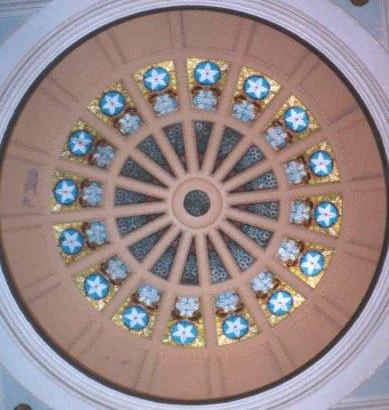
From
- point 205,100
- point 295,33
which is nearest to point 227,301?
point 205,100

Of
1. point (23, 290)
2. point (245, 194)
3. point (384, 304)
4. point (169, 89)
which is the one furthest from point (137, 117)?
point (384, 304)

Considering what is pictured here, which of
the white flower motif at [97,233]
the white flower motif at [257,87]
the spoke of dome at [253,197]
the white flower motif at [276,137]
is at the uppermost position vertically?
the white flower motif at [257,87]

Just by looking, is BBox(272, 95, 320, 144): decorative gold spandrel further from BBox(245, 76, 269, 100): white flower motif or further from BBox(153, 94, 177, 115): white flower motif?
BBox(153, 94, 177, 115): white flower motif

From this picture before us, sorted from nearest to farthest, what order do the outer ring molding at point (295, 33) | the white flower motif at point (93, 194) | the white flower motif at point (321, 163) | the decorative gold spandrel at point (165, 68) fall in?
the outer ring molding at point (295, 33) < the decorative gold spandrel at point (165, 68) < the white flower motif at point (321, 163) < the white flower motif at point (93, 194)

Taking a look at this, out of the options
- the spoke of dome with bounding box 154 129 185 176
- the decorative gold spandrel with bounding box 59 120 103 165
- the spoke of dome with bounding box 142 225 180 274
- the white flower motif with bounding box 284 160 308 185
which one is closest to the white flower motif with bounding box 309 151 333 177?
the white flower motif with bounding box 284 160 308 185

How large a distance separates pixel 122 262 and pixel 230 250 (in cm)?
149

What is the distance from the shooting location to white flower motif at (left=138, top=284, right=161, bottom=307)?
46.6ft

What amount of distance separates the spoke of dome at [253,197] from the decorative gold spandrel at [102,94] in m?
1.87

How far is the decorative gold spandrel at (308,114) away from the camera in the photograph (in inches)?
532

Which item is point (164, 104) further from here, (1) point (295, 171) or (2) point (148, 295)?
(2) point (148, 295)

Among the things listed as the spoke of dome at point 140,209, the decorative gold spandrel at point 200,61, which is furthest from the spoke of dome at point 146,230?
the decorative gold spandrel at point 200,61

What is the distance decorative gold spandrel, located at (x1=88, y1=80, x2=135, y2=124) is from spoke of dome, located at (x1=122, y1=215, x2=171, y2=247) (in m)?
1.54

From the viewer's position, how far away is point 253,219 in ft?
47.1

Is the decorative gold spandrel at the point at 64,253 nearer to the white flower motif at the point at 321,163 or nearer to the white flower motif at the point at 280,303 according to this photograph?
the white flower motif at the point at 280,303
